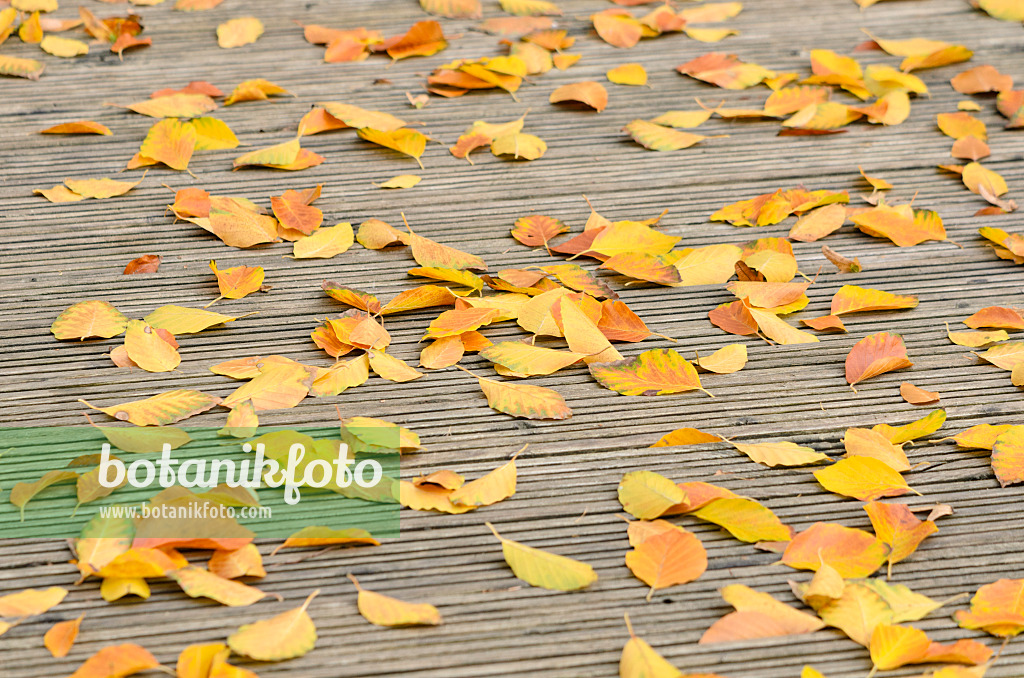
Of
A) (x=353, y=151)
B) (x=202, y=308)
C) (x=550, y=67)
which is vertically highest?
(x=550, y=67)

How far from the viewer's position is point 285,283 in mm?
1230

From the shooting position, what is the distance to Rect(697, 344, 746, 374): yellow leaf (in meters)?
1.10

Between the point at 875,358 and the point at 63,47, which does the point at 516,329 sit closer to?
the point at 875,358

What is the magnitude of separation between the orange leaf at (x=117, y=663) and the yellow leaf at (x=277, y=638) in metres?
0.07

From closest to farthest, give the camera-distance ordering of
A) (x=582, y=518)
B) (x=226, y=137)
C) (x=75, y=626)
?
(x=75, y=626), (x=582, y=518), (x=226, y=137)

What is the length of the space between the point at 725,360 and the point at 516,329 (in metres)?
0.28

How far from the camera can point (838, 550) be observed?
2.81ft

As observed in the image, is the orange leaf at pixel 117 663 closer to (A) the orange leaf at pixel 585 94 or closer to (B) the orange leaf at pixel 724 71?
(A) the orange leaf at pixel 585 94

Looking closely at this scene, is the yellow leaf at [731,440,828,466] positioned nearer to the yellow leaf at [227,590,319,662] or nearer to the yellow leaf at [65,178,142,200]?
the yellow leaf at [227,590,319,662]

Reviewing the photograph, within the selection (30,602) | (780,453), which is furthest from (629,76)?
(30,602)

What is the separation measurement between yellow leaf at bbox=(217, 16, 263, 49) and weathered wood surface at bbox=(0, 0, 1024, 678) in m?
0.03

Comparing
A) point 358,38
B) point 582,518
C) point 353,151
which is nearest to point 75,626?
point 582,518

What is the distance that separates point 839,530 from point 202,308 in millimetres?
866

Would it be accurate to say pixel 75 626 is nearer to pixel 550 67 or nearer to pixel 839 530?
pixel 839 530
